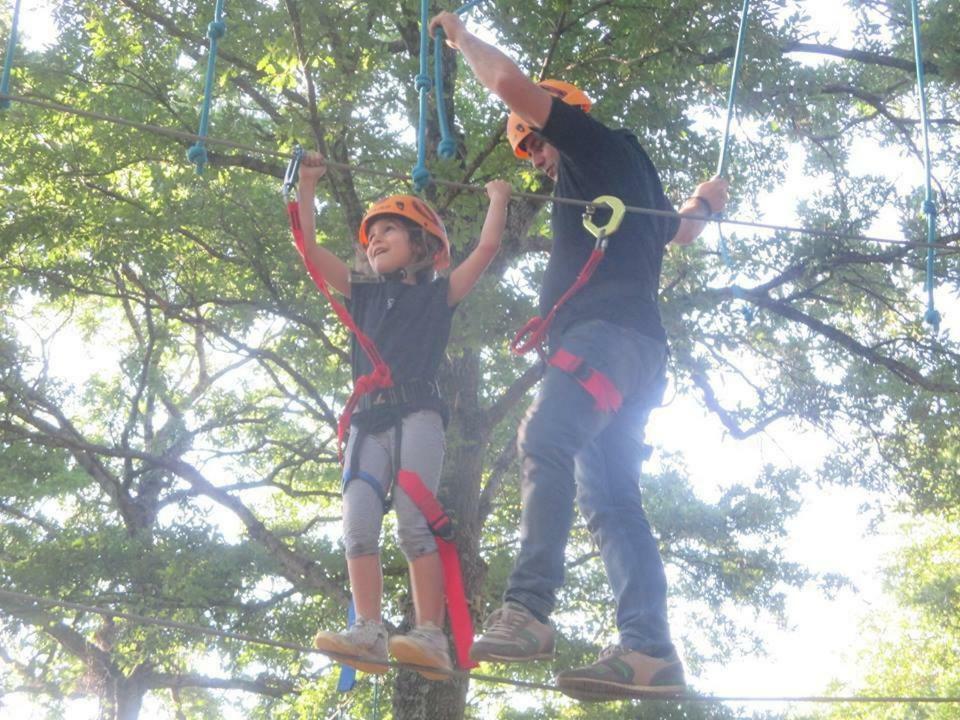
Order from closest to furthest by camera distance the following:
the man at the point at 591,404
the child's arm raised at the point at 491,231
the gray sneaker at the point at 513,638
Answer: the gray sneaker at the point at 513,638
the man at the point at 591,404
the child's arm raised at the point at 491,231

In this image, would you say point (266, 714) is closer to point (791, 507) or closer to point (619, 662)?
point (791, 507)

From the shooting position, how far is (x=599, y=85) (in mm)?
5773

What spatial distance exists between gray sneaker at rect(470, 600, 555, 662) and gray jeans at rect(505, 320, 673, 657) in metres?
0.05

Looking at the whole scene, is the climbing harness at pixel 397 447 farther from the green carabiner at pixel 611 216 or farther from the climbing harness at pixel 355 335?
the green carabiner at pixel 611 216

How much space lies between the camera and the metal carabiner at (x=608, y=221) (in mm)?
3082

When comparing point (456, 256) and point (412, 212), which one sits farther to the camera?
point (456, 256)

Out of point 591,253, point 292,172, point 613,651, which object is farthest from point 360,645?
point 292,172

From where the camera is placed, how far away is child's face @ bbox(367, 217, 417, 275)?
3.71m

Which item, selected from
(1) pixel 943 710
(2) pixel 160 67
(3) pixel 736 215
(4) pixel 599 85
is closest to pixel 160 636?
(2) pixel 160 67

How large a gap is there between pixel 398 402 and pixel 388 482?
254 mm

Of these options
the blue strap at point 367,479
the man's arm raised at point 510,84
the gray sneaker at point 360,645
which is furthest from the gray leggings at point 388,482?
the man's arm raised at point 510,84

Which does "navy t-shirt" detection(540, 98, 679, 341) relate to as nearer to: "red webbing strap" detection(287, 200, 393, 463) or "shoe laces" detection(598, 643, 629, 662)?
"red webbing strap" detection(287, 200, 393, 463)

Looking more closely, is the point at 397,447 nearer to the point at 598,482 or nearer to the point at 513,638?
the point at 598,482

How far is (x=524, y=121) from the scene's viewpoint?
327 centimetres
